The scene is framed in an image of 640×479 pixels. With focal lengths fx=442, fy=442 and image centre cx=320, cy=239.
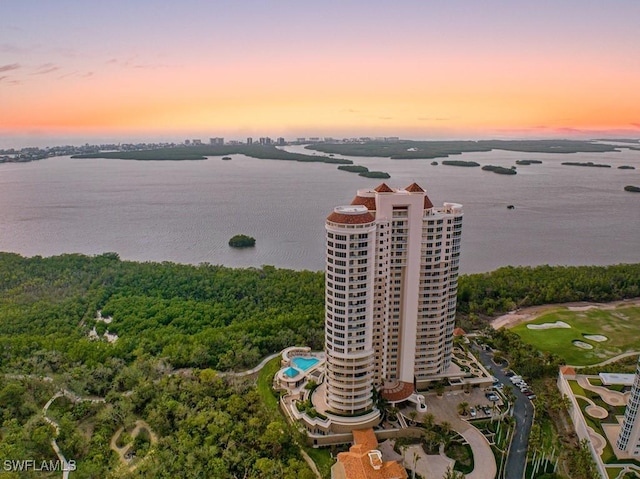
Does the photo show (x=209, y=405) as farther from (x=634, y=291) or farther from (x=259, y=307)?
(x=634, y=291)

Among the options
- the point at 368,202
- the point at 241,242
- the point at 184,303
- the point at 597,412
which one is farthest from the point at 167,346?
the point at 241,242

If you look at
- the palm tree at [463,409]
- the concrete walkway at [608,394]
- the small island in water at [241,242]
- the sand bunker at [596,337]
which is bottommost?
the sand bunker at [596,337]

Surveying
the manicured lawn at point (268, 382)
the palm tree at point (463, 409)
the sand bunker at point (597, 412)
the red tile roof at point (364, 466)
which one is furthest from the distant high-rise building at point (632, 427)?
the manicured lawn at point (268, 382)

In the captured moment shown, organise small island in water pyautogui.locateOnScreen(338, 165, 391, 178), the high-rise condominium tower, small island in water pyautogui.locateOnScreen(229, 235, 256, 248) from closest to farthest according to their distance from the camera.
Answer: the high-rise condominium tower < small island in water pyautogui.locateOnScreen(229, 235, 256, 248) < small island in water pyautogui.locateOnScreen(338, 165, 391, 178)

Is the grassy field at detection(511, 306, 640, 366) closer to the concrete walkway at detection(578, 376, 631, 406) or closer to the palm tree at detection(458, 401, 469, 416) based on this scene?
the concrete walkway at detection(578, 376, 631, 406)

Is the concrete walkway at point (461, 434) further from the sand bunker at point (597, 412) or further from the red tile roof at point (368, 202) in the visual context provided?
the red tile roof at point (368, 202)

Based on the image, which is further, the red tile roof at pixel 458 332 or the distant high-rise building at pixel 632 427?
the red tile roof at pixel 458 332

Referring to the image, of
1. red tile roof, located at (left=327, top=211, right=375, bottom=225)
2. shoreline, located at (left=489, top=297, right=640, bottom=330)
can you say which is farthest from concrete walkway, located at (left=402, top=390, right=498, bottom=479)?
shoreline, located at (left=489, top=297, right=640, bottom=330)
